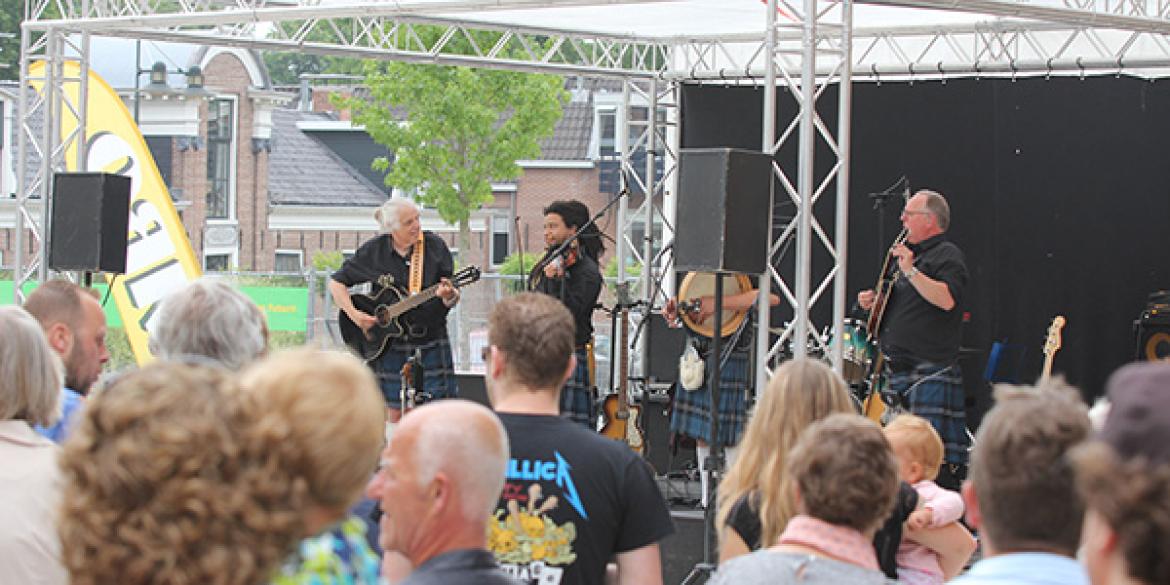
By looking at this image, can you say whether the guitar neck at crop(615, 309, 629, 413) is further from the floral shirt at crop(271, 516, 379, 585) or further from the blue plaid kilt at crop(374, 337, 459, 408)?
the floral shirt at crop(271, 516, 379, 585)

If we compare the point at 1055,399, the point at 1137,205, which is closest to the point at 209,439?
the point at 1055,399

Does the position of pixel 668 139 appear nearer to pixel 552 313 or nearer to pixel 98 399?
pixel 552 313

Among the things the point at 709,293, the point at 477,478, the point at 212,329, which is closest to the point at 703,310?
the point at 709,293

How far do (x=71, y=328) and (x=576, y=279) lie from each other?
399cm

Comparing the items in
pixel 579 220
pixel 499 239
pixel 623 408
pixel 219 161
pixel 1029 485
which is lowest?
pixel 623 408

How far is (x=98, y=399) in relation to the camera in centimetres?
146

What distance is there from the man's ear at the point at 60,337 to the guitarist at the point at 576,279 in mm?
3823

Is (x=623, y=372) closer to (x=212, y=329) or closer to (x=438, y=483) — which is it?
(x=212, y=329)

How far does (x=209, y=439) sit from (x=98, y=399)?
0.49 ft

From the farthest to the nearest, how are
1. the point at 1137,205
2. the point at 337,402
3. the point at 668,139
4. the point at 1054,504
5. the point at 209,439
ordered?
1. the point at 668,139
2. the point at 1137,205
3. the point at 1054,504
4. the point at 337,402
5. the point at 209,439

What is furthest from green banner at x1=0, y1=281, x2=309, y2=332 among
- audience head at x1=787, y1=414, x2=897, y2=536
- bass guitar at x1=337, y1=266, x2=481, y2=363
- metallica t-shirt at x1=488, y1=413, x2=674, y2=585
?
audience head at x1=787, y1=414, x2=897, y2=536

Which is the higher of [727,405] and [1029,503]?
[1029,503]

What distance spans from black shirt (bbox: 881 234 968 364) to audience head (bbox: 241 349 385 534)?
5.73m

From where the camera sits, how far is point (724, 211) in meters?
5.76
